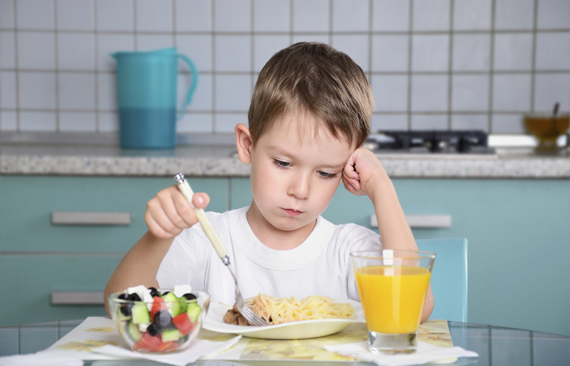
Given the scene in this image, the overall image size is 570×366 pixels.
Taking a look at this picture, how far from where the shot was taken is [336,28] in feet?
7.34

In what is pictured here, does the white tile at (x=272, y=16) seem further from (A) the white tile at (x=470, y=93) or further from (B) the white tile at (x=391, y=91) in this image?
(A) the white tile at (x=470, y=93)

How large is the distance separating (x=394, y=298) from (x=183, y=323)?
0.74ft

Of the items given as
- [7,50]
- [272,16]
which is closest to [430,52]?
[272,16]

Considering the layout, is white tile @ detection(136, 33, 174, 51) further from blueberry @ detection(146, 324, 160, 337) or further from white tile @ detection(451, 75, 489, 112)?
blueberry @ detection(146, 324, 160, 337)

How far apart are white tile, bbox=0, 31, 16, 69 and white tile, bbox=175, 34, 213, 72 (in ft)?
2.13

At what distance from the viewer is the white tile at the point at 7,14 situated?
88.2 inches

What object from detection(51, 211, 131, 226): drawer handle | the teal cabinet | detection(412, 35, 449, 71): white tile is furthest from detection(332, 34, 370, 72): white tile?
detection(51, 211, 131, 226): drawer handle

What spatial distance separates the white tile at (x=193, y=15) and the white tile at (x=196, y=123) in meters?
0.34

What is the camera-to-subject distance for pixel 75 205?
5.56 ft

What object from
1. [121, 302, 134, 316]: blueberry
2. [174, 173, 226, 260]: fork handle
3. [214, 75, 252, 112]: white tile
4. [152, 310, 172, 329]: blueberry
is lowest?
[152, 310, 172, 329]: blueberry

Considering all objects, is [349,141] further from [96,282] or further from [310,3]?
[310,3]

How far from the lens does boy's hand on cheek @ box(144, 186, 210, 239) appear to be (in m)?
0.71

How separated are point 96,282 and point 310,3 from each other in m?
1.31

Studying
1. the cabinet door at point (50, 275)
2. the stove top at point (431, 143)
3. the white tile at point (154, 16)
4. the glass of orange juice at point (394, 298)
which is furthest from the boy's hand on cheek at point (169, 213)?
the white tile at point (154, 16)
